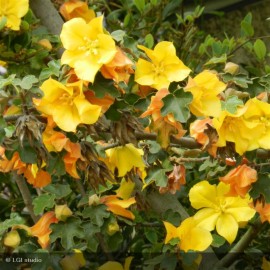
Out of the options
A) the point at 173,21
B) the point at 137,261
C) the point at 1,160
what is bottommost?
the point at 137,261

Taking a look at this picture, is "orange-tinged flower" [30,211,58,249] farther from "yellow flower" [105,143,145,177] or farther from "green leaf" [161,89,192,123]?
"green leaf" [161,89,192,123]

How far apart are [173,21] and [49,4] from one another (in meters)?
0.76

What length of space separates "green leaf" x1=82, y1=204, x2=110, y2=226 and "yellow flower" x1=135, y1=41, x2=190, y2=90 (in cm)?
28

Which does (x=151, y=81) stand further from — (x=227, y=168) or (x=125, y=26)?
(x=125, y=26)

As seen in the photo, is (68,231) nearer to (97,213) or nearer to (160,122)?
(97,213)

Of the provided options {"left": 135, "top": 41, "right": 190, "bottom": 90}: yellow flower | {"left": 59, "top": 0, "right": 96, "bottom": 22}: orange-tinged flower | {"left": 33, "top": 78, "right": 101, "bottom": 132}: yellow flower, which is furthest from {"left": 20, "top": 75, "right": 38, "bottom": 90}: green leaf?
{"left": 59, "top": 0, "right": 96, "bottom": 22}: orange-tinged flower

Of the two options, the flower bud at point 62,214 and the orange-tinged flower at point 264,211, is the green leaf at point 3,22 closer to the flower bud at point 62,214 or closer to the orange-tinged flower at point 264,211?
the flower bud at point 62,214

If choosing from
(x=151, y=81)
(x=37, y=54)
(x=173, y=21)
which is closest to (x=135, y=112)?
(x=151, y=81)

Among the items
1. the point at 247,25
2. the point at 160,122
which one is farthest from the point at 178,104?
the point at 247,25

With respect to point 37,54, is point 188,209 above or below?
below

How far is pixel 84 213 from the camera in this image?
1159 mm

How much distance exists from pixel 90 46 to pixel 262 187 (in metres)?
0.36

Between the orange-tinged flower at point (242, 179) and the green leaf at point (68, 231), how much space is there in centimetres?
27

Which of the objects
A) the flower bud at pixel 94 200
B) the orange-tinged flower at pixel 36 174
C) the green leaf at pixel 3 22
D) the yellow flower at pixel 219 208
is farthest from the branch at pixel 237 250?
the green leaf at pixel 3 22
